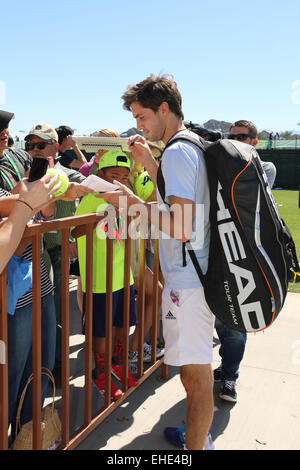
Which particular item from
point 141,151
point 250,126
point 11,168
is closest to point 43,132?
point 11,168

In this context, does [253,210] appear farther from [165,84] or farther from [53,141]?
[53,141]

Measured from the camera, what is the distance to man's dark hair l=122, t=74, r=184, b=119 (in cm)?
225

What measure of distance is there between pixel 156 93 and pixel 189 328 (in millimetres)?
1202

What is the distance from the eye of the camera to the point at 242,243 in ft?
6.80

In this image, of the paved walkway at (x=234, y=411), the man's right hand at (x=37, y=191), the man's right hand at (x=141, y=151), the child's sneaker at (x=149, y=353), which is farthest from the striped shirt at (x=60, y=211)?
the man's right hand at (x=37, y=191)

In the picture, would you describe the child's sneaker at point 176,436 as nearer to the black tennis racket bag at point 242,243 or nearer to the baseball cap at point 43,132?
the black tennis racket bag at point 242,243

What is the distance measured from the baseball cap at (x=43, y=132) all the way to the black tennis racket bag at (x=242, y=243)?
212 cm

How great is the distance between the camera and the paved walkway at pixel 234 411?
8.81 ft

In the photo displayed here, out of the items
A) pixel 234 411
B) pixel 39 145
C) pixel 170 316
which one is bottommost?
pixel 234 411

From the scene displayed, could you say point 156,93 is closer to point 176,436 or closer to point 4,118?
point 4,118

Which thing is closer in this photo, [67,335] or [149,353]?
[67,335]

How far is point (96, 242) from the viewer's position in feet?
9.98

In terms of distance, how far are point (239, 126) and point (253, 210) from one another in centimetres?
215

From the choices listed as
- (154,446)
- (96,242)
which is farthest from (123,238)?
(154,446)
